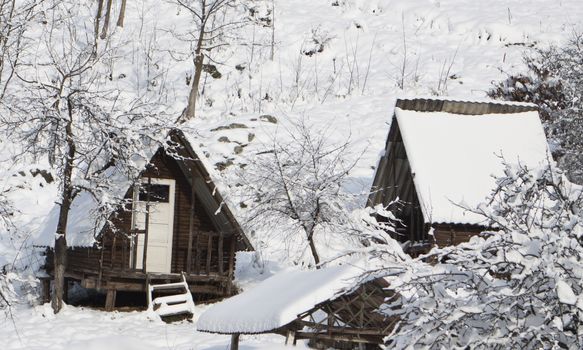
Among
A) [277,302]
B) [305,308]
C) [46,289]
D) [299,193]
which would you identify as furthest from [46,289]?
[305,308]

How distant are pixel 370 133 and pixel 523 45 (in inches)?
413

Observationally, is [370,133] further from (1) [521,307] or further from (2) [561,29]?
(1) [521,307]

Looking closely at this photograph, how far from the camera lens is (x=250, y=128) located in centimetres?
3186

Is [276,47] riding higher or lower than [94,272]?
higher

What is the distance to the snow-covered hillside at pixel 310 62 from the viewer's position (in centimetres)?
3234

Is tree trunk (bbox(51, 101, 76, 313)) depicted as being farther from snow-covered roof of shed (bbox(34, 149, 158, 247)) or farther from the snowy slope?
the snowy slope

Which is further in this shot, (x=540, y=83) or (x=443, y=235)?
(x=540, y=83)

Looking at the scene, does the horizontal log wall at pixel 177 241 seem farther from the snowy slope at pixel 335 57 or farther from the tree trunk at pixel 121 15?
the tree trunk at pixel 121 15

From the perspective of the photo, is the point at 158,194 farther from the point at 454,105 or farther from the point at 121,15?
the point at 121,15

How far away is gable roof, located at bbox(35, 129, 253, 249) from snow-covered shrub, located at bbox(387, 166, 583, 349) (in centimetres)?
1503

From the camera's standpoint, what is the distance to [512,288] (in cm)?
664

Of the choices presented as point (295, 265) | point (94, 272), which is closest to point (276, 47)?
point (295, 265)

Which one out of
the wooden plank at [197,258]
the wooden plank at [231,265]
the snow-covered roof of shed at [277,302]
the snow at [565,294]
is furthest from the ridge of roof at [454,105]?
the snow at [565,294]

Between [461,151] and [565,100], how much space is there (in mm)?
6445
